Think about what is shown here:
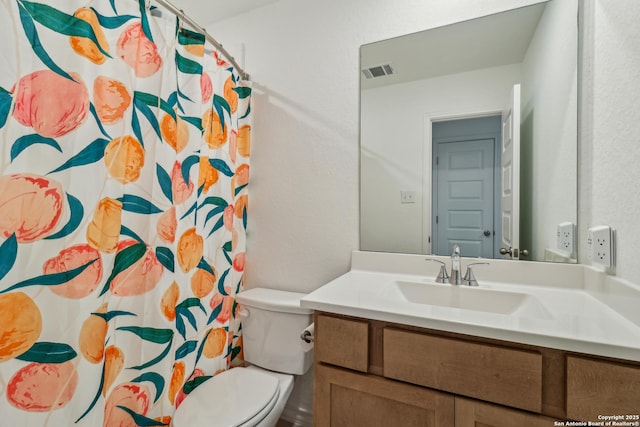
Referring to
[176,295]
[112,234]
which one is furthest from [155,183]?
[176,295]

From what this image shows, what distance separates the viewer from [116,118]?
96cm

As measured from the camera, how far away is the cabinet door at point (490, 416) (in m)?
0.71

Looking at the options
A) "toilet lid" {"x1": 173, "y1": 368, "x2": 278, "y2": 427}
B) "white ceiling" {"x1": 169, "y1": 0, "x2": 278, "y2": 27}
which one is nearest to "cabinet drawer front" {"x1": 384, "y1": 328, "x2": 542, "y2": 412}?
"toilet lid" {"x1": 173, "y1": 368, "x2": 278, "y2": 427}

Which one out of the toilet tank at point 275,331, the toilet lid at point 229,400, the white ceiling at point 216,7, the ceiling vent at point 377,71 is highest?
the white ceiling at point 216,7

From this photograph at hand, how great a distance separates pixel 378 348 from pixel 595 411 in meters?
0.49

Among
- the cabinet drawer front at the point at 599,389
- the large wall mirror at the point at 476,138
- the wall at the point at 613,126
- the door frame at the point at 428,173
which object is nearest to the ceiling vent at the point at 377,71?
the large wall mirror at the point at 476,138

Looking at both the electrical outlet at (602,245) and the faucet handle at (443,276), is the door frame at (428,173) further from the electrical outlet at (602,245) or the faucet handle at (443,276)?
the electrical outlet at (602,245)

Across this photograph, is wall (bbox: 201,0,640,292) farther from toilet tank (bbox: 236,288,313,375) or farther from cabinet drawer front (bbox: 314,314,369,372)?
cabinet drawer front (bbox: 314,314,369,372)

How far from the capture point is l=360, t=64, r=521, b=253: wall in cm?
132

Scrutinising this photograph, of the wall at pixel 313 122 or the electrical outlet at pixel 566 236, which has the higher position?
the wall at pixel 313 122

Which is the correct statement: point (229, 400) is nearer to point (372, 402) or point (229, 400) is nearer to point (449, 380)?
point (372, 402)

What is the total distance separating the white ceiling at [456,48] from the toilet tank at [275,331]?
1.13 m
